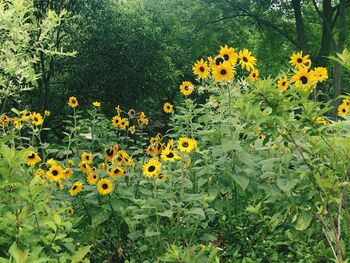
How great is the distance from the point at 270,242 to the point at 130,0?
53.0 ft

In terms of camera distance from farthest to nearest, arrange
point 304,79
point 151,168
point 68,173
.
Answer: point 68,173, point 151,168, point 304,79

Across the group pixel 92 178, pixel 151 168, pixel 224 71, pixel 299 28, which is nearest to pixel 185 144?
pixel 151 168

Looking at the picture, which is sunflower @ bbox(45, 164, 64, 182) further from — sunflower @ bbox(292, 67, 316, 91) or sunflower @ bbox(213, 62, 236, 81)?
sunflower @ bbox(292, 67, 316, 91)

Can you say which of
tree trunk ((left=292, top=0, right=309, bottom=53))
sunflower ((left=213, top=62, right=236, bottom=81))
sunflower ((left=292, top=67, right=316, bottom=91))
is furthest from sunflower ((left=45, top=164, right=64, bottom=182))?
tree trunk ((left=292, top=0, right=309, bottom=53))

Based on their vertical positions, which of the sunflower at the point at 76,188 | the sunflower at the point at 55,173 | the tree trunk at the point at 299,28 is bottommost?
the sunflower at the point at 76,188

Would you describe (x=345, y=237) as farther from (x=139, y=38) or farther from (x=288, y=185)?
(x=139, y=38)

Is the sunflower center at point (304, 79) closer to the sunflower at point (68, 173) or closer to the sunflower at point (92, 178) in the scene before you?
the sunflower at point (92, 178)

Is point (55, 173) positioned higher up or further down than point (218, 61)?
further down

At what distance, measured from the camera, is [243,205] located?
375cm

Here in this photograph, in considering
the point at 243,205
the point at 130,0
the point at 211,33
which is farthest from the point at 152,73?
the point at 243,205

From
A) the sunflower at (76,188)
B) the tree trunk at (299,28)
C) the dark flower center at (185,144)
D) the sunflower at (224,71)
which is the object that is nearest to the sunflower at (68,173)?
the sunflower at (76,188)

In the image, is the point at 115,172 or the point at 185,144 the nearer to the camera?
the point at 185,144

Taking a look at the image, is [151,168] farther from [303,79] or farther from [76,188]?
[303,79]

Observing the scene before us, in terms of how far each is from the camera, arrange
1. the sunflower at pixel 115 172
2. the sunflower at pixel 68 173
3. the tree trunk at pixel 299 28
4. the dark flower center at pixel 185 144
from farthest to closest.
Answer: the tree trunk at pixel 299 28 → the sunflower at pixel 68 173 → the sunflower at pixel 115 172 → the dark flower center at pixel 185 144
